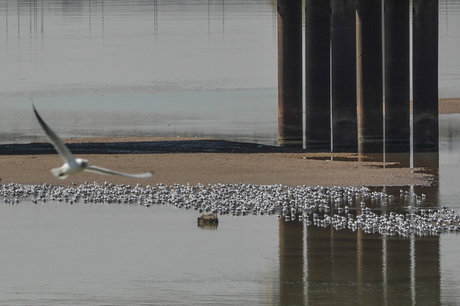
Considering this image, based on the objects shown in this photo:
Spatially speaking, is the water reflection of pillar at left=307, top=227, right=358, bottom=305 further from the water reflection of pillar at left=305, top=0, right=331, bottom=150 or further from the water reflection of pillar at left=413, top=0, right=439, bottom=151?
the water reflection of pillar at left=413, top=0, right=439, bottom=151

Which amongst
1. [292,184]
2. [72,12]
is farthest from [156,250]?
[72,12]

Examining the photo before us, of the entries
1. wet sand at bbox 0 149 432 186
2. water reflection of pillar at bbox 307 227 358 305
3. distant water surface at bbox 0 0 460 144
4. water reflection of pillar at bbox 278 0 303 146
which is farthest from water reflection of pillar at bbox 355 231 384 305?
distant water surface at bbox 0 0 460 144

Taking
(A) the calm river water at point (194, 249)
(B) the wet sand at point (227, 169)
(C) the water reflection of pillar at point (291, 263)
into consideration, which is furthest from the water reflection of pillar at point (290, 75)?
(C) the water reflection of pillar at point (291, 263)

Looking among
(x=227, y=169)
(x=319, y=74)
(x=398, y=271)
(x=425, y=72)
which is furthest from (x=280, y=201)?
(x=425, y=72)

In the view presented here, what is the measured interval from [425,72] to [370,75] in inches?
84.8

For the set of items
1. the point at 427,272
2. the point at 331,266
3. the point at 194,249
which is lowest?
the point at 427,272

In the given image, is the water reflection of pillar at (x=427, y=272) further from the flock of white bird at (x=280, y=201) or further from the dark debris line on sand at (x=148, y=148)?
the dark debris line on sand at (x=148, y=148)

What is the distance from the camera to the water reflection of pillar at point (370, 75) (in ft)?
168

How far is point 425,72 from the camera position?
168 feet

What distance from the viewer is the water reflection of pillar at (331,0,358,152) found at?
50.5m

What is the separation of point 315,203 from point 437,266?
27.3 ft

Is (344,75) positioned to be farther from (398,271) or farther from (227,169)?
(398,271)

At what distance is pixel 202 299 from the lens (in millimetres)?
25766

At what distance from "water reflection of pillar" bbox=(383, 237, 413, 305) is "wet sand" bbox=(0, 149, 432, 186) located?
9.71 meters
